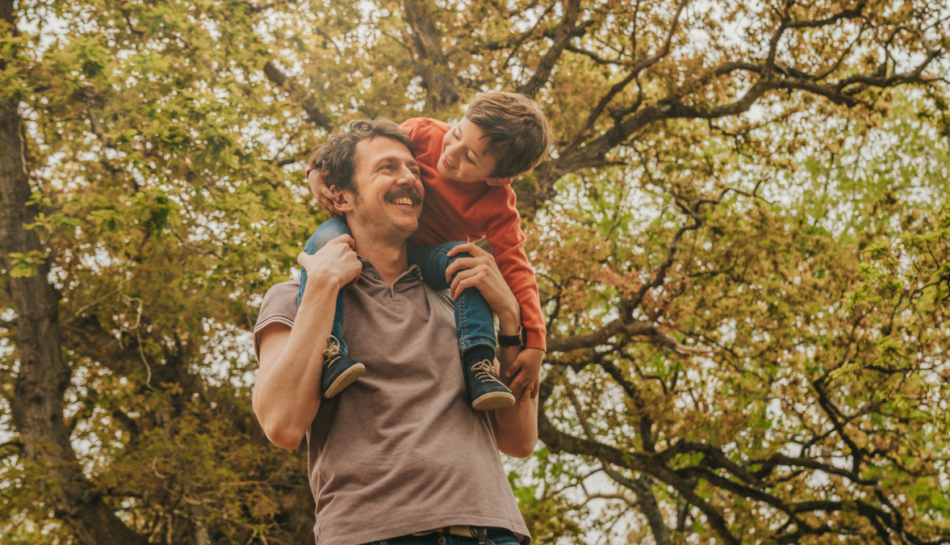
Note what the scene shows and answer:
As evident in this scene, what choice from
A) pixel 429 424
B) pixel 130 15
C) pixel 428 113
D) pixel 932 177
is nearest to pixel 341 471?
pixel 429 424

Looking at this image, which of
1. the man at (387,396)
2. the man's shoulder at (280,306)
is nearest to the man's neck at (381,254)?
the man at (387,396)

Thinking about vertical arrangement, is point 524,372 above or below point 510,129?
below

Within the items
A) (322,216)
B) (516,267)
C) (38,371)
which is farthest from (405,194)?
(38,371)

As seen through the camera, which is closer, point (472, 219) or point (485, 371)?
point (485, 371)

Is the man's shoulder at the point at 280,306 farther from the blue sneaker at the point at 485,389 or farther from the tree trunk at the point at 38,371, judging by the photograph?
the tree trunk at the point at 38,371

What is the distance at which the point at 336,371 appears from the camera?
1.53 meters

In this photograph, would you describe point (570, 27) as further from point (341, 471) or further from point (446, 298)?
point (341, 471)

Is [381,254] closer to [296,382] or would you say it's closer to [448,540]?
[296,382]

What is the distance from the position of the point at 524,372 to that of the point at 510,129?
833mm

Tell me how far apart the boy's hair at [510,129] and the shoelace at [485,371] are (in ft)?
2.55

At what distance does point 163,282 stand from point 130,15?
3221 mm

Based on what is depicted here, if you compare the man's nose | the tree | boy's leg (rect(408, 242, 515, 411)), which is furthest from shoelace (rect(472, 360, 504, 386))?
the tree

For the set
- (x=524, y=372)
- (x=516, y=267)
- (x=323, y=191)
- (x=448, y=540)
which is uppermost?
(x=323, y=191)

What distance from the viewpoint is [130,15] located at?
290 inches
